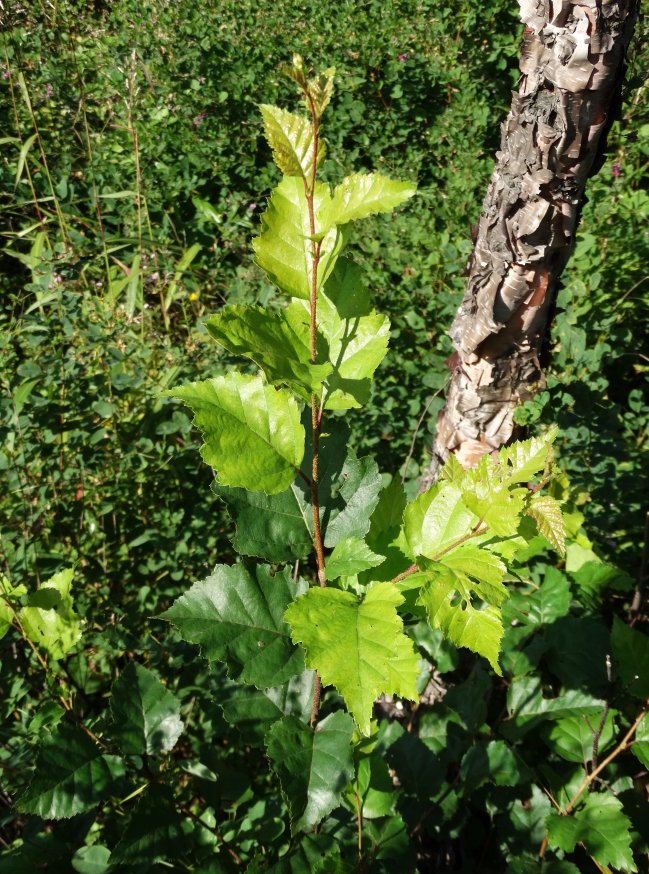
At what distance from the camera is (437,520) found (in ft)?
2.74

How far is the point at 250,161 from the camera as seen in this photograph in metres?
3.89

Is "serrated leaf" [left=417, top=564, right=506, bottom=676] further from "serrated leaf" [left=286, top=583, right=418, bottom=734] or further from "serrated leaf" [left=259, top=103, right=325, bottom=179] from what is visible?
"serrated leaf" [left=259, top=103, right=325, bottom=179]

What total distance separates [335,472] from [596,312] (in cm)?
201

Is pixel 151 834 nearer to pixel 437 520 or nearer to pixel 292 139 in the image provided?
pixel 437 520

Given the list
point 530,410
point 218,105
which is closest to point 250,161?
point 218,105

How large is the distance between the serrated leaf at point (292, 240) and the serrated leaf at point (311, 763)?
2.08 feet

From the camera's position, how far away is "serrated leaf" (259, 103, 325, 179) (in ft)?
2.10

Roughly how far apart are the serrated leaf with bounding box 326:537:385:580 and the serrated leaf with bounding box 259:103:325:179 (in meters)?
0.46

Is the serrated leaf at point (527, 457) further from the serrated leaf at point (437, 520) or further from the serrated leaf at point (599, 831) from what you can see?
the serrated leaf at point (599, 831)

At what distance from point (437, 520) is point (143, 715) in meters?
0.68

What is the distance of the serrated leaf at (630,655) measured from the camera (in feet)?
4.20

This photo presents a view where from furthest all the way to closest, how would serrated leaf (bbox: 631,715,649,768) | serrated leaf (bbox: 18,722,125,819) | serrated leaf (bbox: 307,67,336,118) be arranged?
serrated leaf (bbox: 631,715,649,768)
serrated leaf (bbox: 18,722,125,819)
serrated leaf (bbox: 307,67,336,118)

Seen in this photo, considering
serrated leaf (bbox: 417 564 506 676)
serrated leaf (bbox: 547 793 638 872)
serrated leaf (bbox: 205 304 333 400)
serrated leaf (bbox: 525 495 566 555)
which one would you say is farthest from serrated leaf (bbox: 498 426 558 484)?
serrated leaf (bbox: 547 793 638 872)

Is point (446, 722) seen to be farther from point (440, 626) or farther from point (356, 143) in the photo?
point (356, 143)
